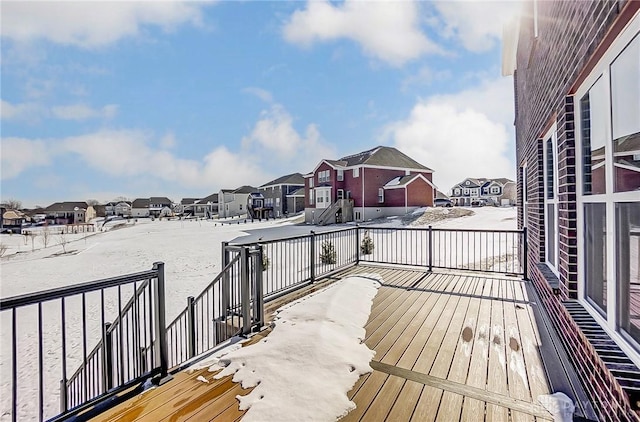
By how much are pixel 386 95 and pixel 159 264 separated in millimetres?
12493

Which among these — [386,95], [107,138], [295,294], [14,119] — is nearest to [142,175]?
[107,138]

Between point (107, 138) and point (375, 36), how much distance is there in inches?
1270

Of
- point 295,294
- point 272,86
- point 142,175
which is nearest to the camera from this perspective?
point 295,294

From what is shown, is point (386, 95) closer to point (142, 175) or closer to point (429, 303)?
point (429, 303)

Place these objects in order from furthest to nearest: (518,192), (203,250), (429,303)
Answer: (203,250) < (518,192) < (429,303)

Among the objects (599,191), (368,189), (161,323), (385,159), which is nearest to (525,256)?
(599,191)

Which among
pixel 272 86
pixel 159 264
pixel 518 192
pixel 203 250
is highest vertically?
pixel 272 86

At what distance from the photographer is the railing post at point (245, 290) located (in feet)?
11.2

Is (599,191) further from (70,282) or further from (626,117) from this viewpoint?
(70,282)

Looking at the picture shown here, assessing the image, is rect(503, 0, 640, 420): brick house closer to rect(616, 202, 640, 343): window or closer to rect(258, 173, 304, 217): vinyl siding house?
rect(616, 202, 640, 343): window

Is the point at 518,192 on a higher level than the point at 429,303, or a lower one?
higher

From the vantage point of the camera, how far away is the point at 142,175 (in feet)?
163

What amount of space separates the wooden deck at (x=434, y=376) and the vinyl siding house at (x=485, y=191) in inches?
1935

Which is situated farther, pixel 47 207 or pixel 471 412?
pixel 47 207
